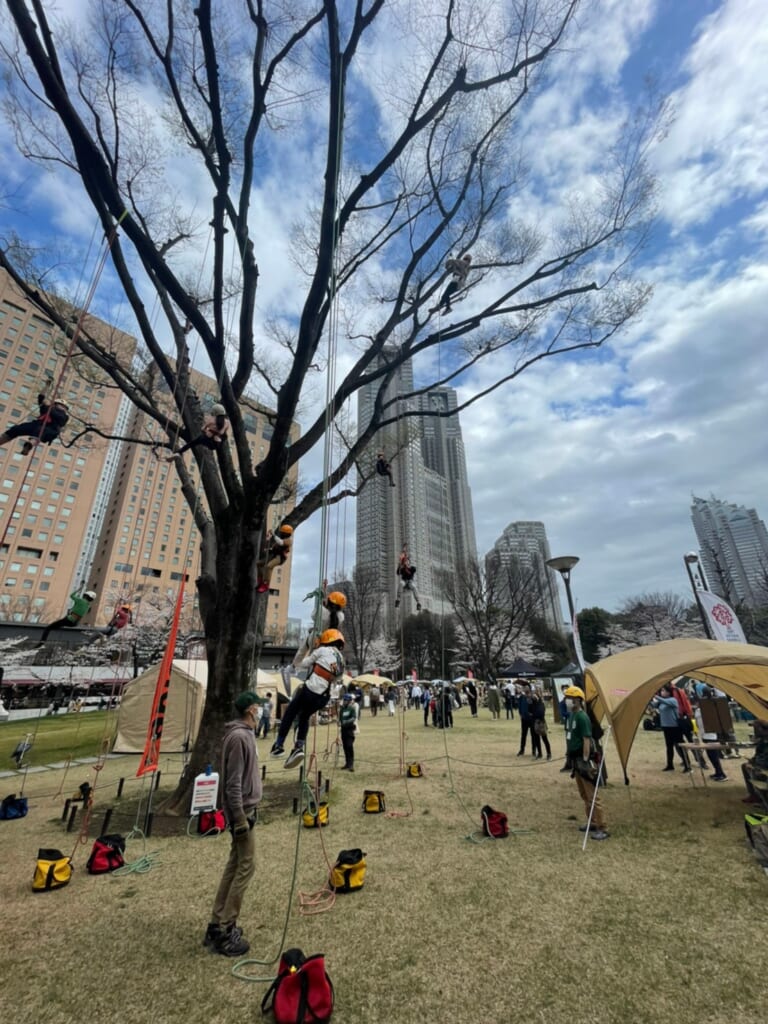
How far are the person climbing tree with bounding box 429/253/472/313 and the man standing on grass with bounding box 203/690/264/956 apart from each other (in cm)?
904

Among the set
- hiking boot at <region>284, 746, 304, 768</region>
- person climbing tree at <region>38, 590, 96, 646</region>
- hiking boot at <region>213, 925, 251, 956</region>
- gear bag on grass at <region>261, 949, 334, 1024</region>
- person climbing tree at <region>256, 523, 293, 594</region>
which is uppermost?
person climbing tree at <region>256, 523, 293, 594</region>

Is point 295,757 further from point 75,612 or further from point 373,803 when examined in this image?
point 75,612

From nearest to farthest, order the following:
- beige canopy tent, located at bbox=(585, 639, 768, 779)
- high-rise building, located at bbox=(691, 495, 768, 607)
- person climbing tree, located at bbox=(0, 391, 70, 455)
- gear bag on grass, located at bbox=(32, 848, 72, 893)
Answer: person climbing tree, located at bbox=(0, 391, 70, 455)
gear bag on grass, located at bbox=(32, 848, 72, 893)
beige canopy tent, located at bbox=(585, 639, 768, 779)
high-rise building, located at bbox=(691, 495, 768, 607)

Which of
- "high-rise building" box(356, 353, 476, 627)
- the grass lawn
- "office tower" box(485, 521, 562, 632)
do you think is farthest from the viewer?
"office tower" box(485, 521, 562, 632)

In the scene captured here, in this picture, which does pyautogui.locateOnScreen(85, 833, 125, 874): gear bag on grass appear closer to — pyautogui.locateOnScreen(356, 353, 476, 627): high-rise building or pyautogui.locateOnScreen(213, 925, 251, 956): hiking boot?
pyautogui.locateOnScreen(213, 925, 251, 956): hiking boot

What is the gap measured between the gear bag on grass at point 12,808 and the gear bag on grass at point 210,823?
396 centimetres

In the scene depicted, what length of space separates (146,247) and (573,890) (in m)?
10.9

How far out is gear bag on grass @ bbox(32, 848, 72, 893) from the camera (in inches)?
196

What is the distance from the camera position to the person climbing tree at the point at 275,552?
305 inches

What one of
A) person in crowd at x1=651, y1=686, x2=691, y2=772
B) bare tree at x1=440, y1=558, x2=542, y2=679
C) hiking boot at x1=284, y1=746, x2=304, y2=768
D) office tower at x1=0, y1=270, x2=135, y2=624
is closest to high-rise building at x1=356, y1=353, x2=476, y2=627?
bare tree at x1=440, y1=558, x2=542, y2=679

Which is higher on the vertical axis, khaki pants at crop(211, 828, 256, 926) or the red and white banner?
the red and white banner

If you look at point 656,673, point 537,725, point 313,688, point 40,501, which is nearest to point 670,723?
point 537,725

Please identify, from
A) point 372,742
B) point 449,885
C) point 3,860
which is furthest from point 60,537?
point 449,885

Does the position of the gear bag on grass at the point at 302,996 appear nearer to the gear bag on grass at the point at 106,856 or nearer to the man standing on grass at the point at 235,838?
the man standing on grass at the point at 235,838
